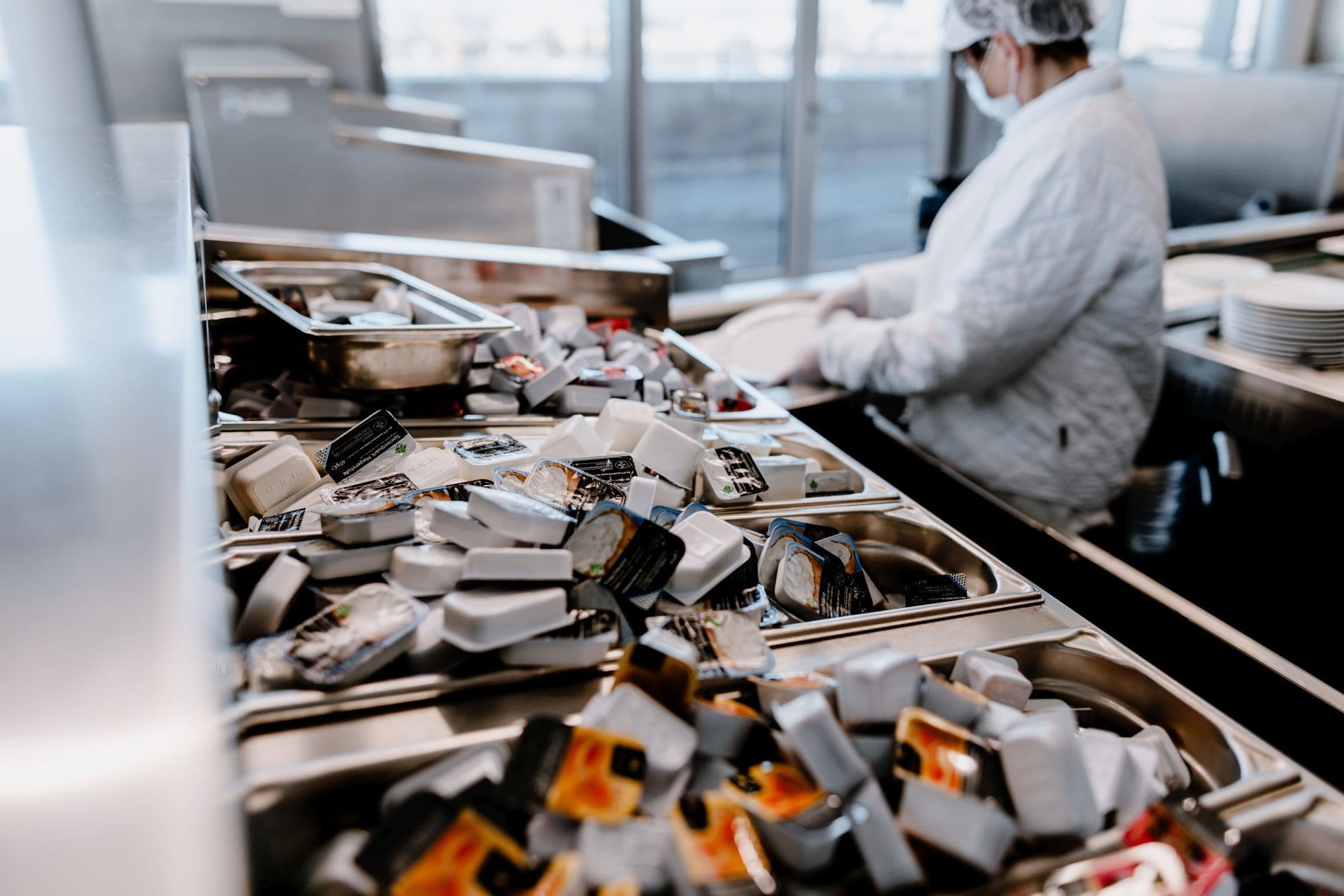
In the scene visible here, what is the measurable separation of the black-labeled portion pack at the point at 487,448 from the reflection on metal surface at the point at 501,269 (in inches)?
31.5

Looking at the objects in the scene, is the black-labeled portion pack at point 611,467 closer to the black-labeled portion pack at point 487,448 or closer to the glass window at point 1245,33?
the black-labeled portion pack at point 487,448

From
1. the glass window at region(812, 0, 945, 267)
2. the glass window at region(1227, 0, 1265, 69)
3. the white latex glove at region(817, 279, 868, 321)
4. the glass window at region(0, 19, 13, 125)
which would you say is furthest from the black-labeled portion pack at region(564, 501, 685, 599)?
the glass window at region(1227, 0, 1265, 69)

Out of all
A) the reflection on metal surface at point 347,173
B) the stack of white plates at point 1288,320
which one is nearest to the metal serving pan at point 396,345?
the reflection on metal surface at point 347,173

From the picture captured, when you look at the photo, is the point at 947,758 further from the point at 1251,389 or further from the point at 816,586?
the point at 1251,389

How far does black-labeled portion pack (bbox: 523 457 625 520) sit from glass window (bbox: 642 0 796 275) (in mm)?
4628

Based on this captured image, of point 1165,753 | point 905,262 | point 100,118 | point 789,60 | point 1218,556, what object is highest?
point 789,60

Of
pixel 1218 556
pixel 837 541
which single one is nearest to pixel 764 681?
pixel 837 541

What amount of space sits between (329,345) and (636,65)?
4.33 metres

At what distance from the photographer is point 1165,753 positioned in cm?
90

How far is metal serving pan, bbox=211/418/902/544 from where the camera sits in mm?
1377

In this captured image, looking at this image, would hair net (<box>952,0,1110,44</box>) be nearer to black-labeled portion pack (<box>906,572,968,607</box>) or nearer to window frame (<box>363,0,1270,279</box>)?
black-labeled portion pack (<box>906,572,968,607</box>)

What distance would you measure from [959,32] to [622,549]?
5.64ft

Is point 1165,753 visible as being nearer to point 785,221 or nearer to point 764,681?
point 764,681

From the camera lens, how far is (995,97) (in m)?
2.19
